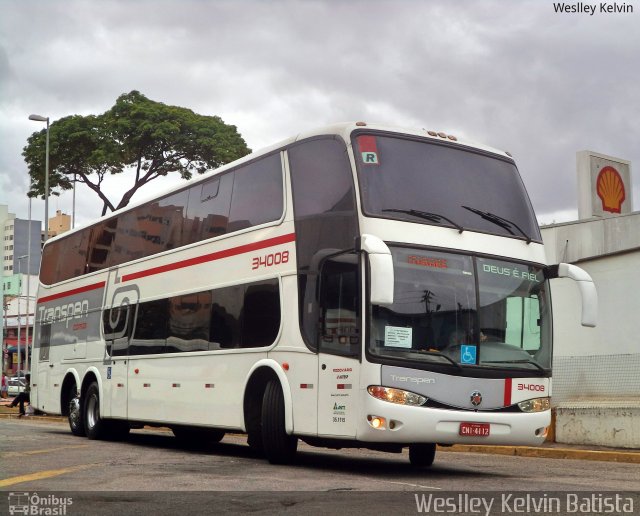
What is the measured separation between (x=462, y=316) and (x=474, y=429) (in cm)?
128

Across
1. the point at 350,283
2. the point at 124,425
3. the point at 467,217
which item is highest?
the point at 467,217

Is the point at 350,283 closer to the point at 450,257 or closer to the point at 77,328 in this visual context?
the point at 450,257

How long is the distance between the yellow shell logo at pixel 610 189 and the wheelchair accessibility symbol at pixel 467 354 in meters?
14.0

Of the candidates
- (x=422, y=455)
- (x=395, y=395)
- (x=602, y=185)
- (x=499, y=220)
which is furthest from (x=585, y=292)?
(x=602, y=185)

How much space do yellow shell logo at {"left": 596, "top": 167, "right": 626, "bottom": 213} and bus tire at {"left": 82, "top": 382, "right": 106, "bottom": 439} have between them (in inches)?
510

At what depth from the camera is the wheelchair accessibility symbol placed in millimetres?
11409

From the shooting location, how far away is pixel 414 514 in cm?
782

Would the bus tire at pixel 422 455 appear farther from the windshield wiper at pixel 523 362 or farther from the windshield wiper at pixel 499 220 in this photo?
the windshield wiper at pixel 499 220

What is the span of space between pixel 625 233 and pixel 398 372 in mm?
12051

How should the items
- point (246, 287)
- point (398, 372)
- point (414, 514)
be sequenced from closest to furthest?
point (414, 514) < point (398, 372) < point (246, 287)

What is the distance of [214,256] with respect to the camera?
47.8 ft

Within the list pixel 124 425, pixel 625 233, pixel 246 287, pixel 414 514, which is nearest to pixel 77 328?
pixel 124 425

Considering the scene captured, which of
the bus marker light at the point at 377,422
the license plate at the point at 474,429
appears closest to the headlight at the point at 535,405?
the license plate at the point at 474,429

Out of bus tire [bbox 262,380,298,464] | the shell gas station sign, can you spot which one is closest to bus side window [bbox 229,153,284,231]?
bus tire [bbox 262,380,298,464]
